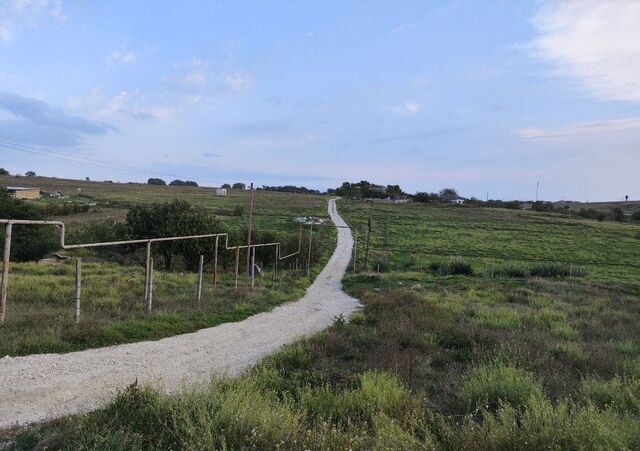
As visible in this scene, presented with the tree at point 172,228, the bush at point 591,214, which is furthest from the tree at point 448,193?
the tree at point 172,228

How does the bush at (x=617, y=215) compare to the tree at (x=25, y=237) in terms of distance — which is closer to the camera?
the tree at (x=25, y=237)

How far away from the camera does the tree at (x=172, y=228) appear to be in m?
29.6

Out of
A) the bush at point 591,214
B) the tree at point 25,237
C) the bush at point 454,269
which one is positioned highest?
the bush at point 591,214

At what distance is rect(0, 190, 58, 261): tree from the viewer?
31231 mm

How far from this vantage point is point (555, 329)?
13617 mm

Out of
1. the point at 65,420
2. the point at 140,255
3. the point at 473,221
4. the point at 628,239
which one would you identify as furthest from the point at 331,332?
the point at 473,221

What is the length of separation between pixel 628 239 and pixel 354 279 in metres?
58.3

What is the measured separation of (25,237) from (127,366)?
27520mm

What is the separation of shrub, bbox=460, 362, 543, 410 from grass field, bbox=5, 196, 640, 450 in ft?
0.07

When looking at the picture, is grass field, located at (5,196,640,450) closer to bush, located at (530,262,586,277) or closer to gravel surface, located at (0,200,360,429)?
gravel surface, located at (0,200,360,429)

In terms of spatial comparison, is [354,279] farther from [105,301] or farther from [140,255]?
[105,301]

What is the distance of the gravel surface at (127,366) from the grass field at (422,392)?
913 mm

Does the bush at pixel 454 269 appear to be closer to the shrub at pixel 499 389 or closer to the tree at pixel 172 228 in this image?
the tree at pixel 172 228

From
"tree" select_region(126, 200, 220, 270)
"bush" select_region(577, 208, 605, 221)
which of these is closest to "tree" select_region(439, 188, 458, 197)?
"bush" select_region(577, 208, 605, 221)
